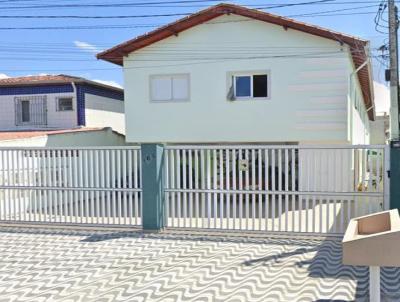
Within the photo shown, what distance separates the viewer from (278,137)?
47.2 feet

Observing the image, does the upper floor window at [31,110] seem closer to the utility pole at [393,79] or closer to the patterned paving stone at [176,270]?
the patterned paving stone at [176,270]

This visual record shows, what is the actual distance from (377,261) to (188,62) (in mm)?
11501

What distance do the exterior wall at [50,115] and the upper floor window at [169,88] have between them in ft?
20.3

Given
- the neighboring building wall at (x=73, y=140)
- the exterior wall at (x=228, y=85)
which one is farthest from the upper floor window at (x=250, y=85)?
the neighboring building wall at (x=73, y=140)

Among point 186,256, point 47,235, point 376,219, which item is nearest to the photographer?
point 376,219

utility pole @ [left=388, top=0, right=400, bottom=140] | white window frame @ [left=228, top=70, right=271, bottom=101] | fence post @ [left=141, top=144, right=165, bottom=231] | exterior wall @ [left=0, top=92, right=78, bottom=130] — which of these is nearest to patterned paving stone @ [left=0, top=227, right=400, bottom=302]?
fence post @ [left=141, top=144, right=165, bottom=231]

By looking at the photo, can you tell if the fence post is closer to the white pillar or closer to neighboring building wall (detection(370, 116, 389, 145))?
the white pillar

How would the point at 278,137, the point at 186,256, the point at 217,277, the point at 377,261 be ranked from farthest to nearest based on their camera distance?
the point at 278,137 < the point at 186,256 < the point at 217,277 < the point at 377,261

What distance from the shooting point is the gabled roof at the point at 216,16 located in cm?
1329

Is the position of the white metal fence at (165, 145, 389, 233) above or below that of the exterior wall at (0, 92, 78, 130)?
below

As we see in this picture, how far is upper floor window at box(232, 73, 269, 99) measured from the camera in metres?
14.4

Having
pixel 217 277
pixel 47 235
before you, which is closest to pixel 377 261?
pixel 217 277

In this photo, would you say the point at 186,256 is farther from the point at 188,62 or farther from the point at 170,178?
the point at 188,62

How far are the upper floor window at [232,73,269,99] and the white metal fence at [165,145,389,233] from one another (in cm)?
630
